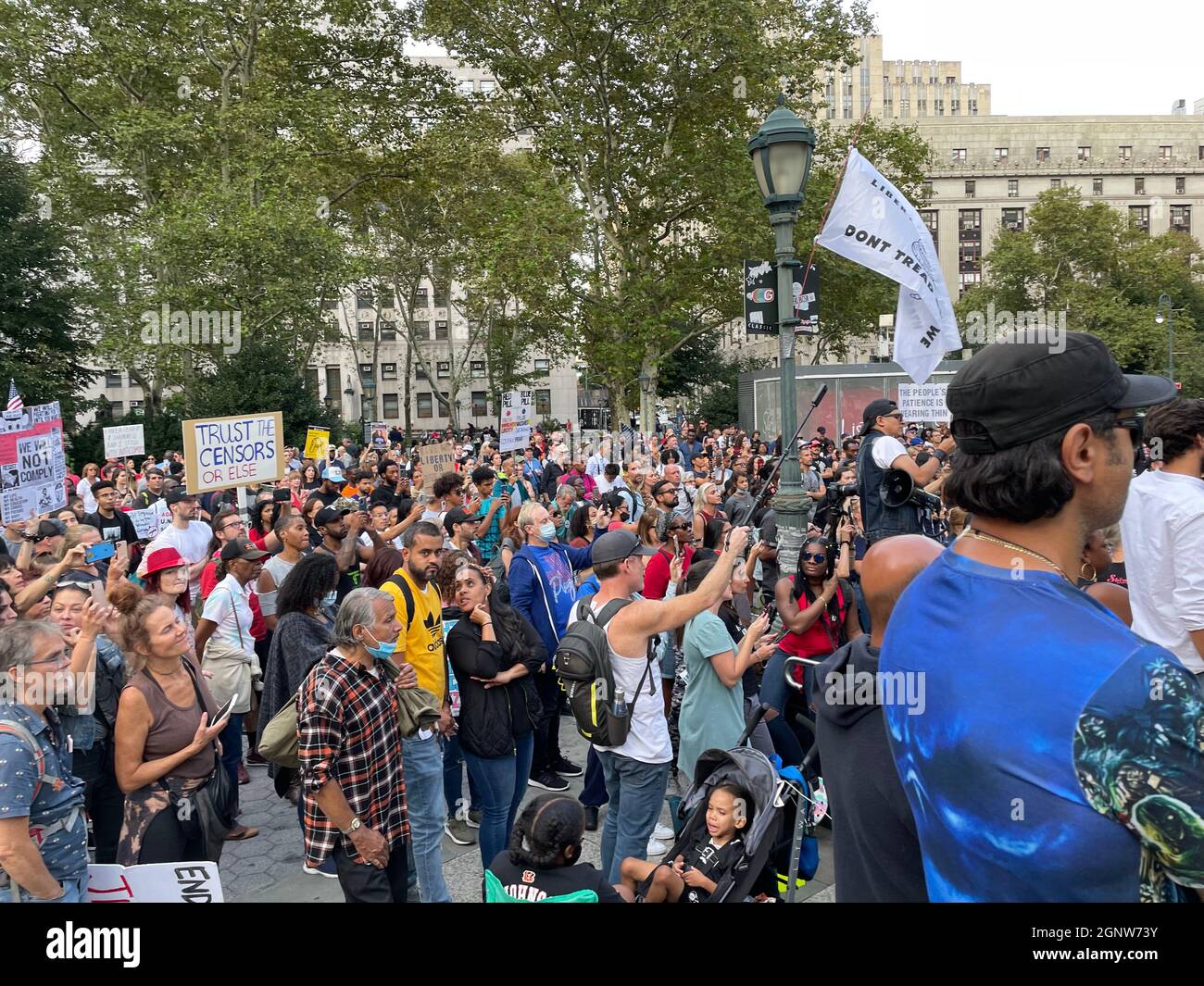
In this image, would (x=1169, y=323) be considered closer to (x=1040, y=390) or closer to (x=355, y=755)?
(x=355, y=755)

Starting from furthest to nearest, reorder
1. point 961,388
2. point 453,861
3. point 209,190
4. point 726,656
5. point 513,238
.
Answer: point 513,238 → point 209,190 → point 453,861 → point 726,656 → point 961,388

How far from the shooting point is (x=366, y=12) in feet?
88.3

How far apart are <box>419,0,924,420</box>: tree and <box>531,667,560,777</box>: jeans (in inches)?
717

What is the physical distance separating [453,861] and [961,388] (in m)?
4.94

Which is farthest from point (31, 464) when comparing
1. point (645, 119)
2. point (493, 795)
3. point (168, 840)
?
point (645, 119)

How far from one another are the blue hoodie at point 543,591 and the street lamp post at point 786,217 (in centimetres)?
165

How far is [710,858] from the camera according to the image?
4102mm

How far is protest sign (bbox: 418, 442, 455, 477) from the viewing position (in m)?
11.5

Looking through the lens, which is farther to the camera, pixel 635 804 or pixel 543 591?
pixel 543 591

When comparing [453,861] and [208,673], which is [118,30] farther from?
[453,861]

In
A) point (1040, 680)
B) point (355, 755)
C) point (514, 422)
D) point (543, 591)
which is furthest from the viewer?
point (514, 422)

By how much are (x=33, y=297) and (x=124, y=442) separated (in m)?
12.6

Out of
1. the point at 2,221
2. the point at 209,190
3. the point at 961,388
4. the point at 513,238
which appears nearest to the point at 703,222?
the point at 513,238

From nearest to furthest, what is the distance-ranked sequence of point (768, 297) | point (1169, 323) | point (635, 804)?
1. point (635, 804)
2. point (768, 297)
3. point (1169, 323)
